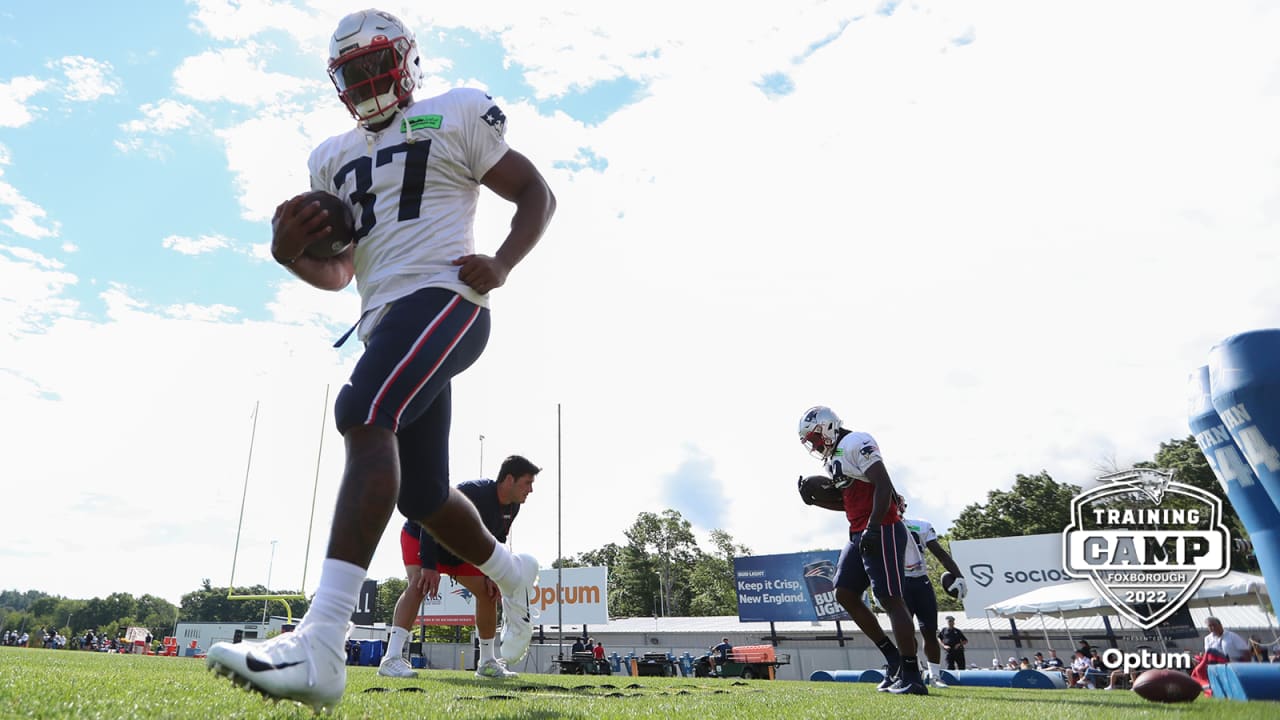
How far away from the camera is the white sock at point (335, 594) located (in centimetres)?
204

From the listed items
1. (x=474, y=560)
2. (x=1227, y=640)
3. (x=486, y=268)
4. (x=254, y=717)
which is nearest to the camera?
(x=254, y=717)

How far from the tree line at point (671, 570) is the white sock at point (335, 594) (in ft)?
93.0

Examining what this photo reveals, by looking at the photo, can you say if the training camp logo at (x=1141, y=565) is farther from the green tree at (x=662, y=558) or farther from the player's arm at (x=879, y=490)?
the green tree at (x=662, y=558)

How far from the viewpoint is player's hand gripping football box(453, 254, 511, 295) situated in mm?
2566

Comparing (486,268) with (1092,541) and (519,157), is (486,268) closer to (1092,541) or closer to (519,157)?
(519,157)

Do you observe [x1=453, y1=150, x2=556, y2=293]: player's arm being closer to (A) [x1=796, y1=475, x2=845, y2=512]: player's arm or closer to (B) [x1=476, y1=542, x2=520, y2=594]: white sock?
(B) [x1=476, y1=542, x2=520, y2=594]: white sock

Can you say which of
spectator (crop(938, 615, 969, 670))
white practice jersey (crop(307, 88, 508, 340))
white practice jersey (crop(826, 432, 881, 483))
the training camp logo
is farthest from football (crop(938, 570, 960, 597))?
the training camp logo

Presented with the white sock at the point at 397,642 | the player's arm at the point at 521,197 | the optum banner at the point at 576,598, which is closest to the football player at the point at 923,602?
the white sock at the point at 397,642

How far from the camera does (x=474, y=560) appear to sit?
3.17 meters

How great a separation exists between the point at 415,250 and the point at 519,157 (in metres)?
0.62

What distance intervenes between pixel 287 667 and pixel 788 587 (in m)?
→ 30.7

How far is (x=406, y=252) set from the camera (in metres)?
2.65

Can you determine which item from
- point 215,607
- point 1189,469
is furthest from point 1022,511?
point 215,607

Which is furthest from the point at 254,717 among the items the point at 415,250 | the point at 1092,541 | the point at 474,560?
the point at 1092,541
